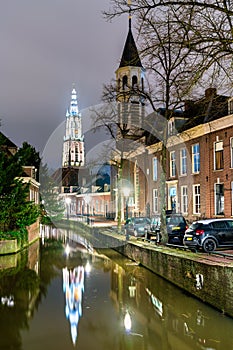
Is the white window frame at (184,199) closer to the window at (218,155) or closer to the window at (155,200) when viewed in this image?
the window at (218,155)

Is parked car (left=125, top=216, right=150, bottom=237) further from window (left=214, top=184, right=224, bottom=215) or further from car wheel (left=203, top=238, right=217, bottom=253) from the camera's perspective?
car wheel (left=203, top=238, right=217, bottom=253)

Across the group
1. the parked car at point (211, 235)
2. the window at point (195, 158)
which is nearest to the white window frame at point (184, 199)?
the window at point (195, 158)

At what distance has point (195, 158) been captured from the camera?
28766 mm

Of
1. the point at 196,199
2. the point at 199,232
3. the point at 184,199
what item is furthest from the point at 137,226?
the point at 199,232

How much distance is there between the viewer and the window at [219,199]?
25664 mm

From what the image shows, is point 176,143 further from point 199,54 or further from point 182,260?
point 199,54

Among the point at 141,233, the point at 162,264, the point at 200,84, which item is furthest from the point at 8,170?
the point at 200,84

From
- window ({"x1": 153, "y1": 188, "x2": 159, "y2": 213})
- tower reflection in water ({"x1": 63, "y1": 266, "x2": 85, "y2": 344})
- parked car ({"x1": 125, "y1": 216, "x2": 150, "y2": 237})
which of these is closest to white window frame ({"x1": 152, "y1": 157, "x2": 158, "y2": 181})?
window ({"x1": 153, "y1": 188, "x2": 159, "y2": 213})

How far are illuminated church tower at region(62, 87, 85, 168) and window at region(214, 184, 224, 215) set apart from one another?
330 feet

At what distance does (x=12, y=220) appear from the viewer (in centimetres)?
2486

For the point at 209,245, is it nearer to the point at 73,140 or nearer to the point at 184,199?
the point at 184,199

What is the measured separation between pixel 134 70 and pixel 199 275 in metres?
35.5

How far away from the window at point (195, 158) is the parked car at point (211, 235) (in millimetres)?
12622

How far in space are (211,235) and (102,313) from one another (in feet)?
20.4
